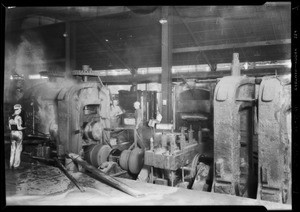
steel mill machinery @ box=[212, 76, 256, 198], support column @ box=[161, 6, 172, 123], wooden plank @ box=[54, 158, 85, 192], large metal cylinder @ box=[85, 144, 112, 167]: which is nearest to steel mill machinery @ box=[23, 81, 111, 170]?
large metal cylinder @ box=[85, 144, 112, 167]

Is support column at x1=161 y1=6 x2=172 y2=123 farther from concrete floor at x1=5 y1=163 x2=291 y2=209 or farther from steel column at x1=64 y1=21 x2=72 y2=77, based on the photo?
steel column at x1=64 y1=21 x2=72 y2=77

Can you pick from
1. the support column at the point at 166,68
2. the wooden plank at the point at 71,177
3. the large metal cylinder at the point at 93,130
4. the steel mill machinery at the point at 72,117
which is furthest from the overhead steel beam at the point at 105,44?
the wooden plank at the point at 71,177

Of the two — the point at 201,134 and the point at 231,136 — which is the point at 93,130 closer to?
the point at 201,134

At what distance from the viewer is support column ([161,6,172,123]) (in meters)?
8.13

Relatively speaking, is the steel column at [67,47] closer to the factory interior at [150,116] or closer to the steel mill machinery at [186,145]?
the factory interior at [150,116]

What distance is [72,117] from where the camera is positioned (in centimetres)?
588

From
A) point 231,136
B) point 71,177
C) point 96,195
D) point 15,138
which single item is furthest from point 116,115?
point 231,136

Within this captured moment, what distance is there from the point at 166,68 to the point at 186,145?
3.79 m

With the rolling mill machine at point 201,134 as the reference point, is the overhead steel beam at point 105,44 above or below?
above

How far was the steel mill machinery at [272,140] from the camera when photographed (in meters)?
4.04

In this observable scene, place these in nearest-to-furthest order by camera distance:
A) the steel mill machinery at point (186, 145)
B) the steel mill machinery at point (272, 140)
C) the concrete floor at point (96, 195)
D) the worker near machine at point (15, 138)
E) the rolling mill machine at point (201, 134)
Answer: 1. the concrete floor at point (96, 195)
2. the steel mill machinery at point (272, 140)
3. the rolling mill machine at point (201, 134)
4. the steel mill machinery at point (186, 145)
5. the worker near machine at point (15, 138)

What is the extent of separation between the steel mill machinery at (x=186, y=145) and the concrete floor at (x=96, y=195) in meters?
0.65

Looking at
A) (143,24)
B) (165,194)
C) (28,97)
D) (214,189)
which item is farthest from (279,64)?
(28,97)

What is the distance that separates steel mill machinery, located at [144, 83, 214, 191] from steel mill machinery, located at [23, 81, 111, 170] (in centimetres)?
170
